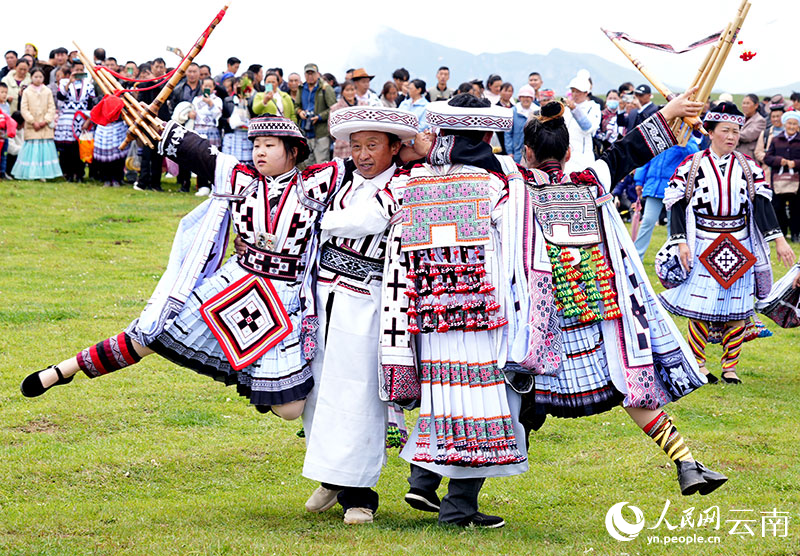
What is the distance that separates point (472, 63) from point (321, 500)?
114255mm

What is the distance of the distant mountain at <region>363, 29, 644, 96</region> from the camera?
91062 mm

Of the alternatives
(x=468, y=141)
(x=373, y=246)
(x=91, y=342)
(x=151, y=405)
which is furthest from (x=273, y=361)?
(x=91, y=342)

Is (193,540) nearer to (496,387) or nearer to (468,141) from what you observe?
(496,387)

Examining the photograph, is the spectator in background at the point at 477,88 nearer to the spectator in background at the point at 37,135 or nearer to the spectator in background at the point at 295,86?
the spectator in background at the point at 295,86

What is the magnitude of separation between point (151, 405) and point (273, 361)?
2.76m

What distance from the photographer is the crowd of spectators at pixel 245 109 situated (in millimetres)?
16781

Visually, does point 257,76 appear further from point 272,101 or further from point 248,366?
point 248,366

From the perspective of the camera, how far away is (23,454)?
641 cm

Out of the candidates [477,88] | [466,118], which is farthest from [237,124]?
[466,118]

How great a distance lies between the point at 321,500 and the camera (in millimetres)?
5520

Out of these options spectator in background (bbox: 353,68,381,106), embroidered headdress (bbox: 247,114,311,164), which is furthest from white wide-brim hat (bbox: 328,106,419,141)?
spectator in background (bbox: 353,68,381,106)

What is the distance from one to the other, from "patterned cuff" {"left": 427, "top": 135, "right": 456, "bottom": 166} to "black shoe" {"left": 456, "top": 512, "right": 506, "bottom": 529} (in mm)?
1743

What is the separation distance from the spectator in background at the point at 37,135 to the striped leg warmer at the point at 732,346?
12908mm

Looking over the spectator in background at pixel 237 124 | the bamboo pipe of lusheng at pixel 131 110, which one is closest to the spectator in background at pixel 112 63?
the spectator in background at pixel 237 124
